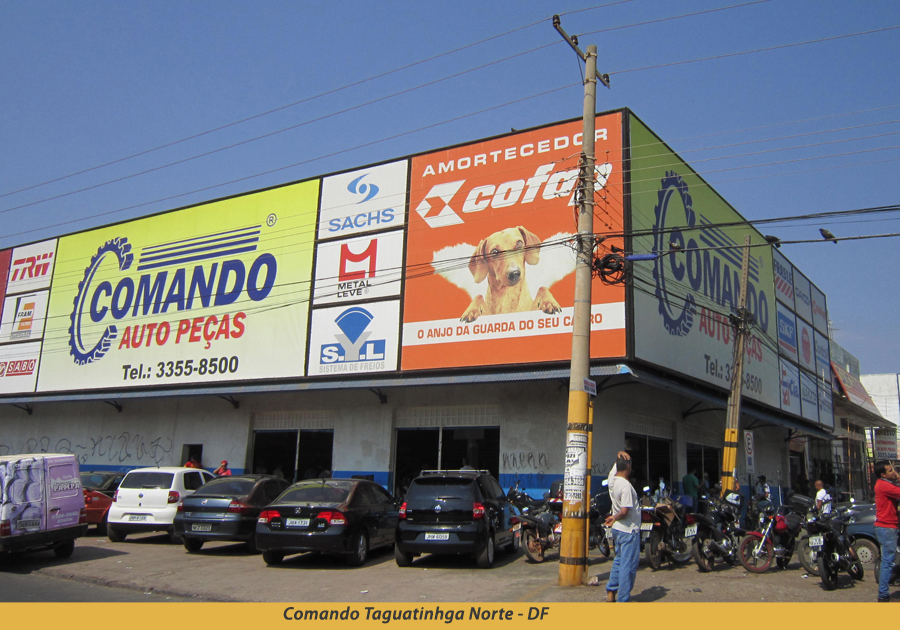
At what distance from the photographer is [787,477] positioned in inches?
1319

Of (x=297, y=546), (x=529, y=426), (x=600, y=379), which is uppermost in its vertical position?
(x=600, y=379)

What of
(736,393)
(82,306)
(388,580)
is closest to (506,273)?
(736,393)

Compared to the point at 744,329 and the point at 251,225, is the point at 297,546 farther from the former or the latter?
the point at 251,225

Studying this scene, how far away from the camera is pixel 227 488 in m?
15.0

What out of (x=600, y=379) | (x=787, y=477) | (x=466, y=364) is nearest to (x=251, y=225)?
(x=466, y=364)

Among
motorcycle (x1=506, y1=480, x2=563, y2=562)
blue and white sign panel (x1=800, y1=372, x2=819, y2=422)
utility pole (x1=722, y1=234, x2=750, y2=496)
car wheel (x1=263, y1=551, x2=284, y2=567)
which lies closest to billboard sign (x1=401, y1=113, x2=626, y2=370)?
Result: utility pole (x1=722, y1=234, x2=750, y2=496)

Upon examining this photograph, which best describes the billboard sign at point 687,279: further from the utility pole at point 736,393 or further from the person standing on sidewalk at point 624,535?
the person standing on sidewalk at point 624,535

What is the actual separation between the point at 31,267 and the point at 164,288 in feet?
30.0

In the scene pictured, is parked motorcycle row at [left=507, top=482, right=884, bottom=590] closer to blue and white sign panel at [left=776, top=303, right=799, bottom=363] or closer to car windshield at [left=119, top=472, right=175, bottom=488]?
car windshield at [left=119, top=472, right=175, bottom=488]

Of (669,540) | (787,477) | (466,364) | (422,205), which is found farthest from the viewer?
(787,477)

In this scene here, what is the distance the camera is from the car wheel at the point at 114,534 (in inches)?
647

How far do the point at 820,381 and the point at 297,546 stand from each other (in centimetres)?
3028

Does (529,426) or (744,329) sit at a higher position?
(744,329)

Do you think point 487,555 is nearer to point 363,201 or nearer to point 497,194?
point 497,194
